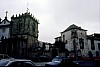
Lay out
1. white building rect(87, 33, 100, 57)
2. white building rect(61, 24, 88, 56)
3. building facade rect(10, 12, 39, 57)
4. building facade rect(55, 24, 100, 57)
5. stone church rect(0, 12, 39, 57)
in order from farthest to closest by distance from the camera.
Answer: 1. white building rect(87, 33, 100, 57)
2. building facade rect(55, 24, 100, 57)
3. white building rect(61, 24, 88, 56)
4. building facade rect(10, 12, 39, 57)
5. stone church rect(0, 12, 39, 57)

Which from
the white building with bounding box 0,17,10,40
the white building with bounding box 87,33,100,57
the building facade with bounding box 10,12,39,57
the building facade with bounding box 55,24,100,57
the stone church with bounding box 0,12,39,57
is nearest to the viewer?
the stone church with bounding box 0,12,39,57

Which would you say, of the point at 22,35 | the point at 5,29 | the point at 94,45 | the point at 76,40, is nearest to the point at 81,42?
the point at 76,40

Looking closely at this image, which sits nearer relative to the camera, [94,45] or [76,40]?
[76,40]

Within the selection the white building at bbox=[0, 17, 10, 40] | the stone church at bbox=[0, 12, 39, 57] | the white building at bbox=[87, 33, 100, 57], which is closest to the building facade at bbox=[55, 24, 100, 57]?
the white building at bbox=[87, 33, 100, 57]

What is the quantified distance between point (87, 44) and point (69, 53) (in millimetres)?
Answer: 9222

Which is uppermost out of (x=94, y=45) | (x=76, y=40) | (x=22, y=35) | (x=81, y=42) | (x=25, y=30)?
(x=25, y=30)

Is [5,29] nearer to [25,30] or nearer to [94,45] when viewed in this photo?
[25,30]

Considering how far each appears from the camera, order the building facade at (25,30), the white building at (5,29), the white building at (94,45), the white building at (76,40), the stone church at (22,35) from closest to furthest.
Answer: the stone church at (22,35) → the building facade at (25,30) → the white building at (76,40) → the white building at (5,29) → the white building at (94,45)

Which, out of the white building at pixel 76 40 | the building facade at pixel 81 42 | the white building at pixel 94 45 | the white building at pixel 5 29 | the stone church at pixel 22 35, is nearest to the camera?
the stone church at pixel 22 35

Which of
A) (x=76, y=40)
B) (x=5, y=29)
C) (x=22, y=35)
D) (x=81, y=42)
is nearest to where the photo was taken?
(x=22, y=35)

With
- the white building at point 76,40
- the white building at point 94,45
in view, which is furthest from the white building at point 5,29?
the white building at point 94,45

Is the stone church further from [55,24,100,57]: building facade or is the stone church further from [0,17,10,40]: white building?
[55,24,100,57]: building facade

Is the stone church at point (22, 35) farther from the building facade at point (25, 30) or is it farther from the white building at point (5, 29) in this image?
the white building at point (5, 29)

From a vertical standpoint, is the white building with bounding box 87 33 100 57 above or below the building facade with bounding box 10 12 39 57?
below
